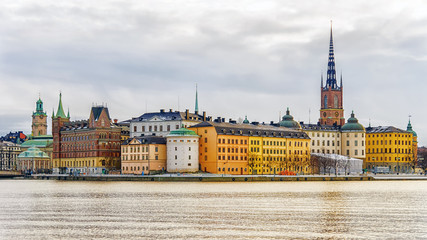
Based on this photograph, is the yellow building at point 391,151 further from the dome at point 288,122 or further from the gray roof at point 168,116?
the gray roof at point 168,116

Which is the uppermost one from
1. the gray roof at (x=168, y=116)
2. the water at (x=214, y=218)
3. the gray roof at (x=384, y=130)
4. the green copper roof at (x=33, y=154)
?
the gray roof at (x=168, y=116)

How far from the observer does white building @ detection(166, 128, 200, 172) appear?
125000 mm

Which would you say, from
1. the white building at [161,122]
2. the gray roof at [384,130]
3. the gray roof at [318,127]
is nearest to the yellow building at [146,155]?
the white building at [161,122]

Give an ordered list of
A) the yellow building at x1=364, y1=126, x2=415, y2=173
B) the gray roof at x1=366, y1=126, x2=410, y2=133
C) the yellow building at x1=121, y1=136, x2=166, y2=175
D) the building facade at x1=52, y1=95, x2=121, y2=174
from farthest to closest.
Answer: the gray roof at x1=366, y1=126, x2=410, y2=133 → the yellow building at x1=364, y1=126, x2=415, y2=173 → the building facade at x1=52, y1=95, x2=121, y2=174 → the yellow building at x1=121, y1=136, x2=166, y2=175

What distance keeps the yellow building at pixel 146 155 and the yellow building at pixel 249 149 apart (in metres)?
6.81

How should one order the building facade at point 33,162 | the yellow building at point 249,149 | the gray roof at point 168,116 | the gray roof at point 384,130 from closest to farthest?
the yellow building at point 249,149
the gray roof at point 168,116
the building facade at point 33,162
the gray roof at point 384,130

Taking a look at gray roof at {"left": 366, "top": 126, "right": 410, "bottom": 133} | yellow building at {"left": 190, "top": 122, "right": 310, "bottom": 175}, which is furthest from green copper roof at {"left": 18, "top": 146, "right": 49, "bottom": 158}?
gray roof at {"left": 366, "top": 126, "right": 410, "bottom": 133}

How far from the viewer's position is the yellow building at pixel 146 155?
5143 inches

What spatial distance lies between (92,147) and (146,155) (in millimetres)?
24568

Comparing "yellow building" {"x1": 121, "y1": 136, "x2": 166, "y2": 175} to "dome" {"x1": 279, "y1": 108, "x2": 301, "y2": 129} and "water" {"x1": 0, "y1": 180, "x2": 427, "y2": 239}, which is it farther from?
"water" {"x1": 0, "y1": 180, "x2": 427, "y2": 239}

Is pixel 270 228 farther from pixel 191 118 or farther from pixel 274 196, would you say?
pixel 191 118

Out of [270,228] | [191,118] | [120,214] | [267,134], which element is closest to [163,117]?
[191,118]

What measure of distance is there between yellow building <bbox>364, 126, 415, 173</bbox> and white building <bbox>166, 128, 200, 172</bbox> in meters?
60.7

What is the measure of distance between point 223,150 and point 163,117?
21.2 meters
